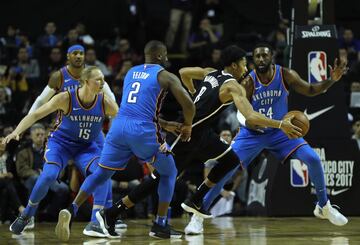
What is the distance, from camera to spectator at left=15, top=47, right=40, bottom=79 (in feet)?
48.6

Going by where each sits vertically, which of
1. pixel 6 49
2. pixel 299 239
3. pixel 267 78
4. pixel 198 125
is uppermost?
pixel 6 49

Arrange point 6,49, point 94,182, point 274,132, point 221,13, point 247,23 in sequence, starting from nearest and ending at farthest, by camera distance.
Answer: point 94,182 < point 274,132 < point 6,49 < point 221,13 < point 247,23

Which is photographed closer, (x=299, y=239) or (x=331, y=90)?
(x=299, y=239)

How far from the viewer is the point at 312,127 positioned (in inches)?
430

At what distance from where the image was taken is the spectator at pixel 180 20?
16.3 m

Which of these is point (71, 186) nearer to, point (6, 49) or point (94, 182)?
point (94, 182)

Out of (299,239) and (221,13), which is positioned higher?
(221,13)

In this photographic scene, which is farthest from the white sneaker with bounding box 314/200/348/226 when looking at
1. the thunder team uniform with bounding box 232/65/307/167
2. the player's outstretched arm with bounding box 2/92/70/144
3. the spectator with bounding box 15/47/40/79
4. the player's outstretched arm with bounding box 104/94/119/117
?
the spectator with bounding box 15/47/40/79

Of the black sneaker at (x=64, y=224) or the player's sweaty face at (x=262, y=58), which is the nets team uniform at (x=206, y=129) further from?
the black sneaker at (x=64, y=224)

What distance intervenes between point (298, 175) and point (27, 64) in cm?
640

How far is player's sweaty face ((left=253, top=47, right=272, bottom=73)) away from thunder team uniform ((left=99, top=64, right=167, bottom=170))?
5.12ft

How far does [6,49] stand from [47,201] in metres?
4.90

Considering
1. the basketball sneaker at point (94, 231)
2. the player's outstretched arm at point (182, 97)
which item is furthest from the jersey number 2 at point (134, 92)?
the basketball sneaker at point (94, 231)

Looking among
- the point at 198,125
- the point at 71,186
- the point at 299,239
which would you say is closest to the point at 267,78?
the point at 198,125
